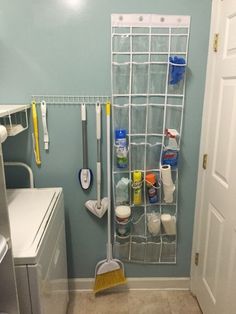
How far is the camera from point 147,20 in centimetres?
162

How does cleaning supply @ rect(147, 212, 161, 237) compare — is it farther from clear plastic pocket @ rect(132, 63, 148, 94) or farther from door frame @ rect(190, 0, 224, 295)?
clear plastic pocket @ rect(132, 63, 148, 94)

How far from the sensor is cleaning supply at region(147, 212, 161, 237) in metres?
1.89

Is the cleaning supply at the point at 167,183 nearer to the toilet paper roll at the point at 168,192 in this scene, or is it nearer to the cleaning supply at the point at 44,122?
the toilet paper roll at the point at 168,192

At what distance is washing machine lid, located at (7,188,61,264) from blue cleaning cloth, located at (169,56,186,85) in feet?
3.25

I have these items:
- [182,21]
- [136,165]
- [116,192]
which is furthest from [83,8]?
[116,192]

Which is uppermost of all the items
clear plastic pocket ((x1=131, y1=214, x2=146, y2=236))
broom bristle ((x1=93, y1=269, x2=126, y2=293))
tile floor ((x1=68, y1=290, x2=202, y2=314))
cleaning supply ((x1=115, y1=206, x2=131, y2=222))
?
cleaning supply ((x1=115, y1=206, x2=131, y2=222))

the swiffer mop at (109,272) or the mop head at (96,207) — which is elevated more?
the mop head at (96,207)

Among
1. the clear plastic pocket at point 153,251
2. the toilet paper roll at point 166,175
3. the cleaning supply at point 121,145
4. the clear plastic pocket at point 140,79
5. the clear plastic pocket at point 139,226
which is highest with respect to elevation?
the clear plastic pocket at point 140,79

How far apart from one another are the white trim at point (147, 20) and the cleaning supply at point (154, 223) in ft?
4.06

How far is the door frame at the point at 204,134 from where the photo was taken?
1.62 meters

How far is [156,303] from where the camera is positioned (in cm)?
199

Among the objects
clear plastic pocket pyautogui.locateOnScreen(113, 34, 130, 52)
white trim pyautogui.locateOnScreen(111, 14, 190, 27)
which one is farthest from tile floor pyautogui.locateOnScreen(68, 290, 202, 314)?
white trim pyautogui.locateOnScreen(111, 14, 190, 27)

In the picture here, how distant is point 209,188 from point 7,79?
144 centimetres

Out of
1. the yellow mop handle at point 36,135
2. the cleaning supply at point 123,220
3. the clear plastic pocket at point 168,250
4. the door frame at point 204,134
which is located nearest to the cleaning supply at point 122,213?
the cleaning supply at point 123,220
